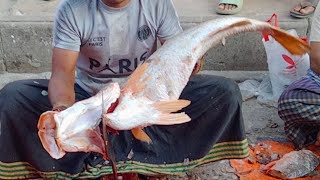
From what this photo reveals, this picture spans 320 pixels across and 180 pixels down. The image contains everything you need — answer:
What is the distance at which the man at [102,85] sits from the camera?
10.9 ft

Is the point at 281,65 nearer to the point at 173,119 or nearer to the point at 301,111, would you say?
the point at 301,111

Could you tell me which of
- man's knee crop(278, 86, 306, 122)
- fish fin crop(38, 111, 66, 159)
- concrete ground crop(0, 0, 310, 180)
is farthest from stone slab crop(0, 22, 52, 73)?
fish fin crop(38, 111, 66, 159)

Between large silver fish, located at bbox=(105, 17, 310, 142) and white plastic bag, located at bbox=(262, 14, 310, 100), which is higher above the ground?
large silver fish, located at bbox=(105, 17, 310, 142)

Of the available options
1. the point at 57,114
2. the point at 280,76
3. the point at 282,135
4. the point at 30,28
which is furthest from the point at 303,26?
the point at 57,114

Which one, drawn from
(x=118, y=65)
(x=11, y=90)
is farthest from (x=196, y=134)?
(x=11, y=90)

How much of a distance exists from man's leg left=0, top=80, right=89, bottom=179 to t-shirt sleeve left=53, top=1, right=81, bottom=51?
297 mm

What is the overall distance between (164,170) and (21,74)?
73.1 inches

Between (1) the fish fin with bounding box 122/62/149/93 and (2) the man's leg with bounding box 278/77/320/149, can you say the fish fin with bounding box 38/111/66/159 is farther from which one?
(2) the man's leg with bounding box 278/77/320/149

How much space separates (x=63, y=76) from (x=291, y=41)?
1131 millimetres

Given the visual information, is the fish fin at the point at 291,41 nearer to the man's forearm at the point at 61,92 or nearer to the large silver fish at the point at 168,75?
the large silver fish at the point at 168,75

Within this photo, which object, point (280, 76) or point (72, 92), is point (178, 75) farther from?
point (280, 76)

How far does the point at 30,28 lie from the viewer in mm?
4828

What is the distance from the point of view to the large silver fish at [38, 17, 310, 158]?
2521 millimetres

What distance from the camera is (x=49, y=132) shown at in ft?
8.32
